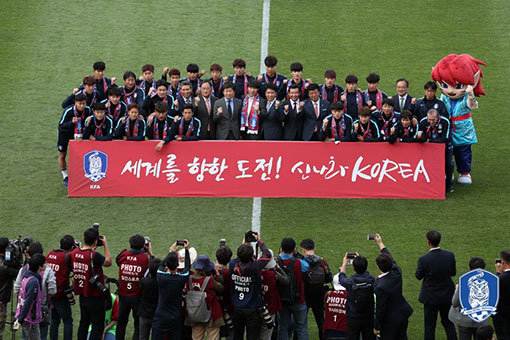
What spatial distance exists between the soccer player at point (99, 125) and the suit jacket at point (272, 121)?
2370mm

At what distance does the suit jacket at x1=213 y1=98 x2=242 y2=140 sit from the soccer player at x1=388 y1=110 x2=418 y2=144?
2.45 metres

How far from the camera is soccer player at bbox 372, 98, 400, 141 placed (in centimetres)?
1320

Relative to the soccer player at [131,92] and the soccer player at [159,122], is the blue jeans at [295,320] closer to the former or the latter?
the soccer player at [159,122]

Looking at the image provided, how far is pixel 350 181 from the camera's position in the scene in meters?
13.1

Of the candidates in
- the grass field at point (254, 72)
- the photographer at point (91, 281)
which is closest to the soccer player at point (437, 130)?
the grass field at point (254, 72)

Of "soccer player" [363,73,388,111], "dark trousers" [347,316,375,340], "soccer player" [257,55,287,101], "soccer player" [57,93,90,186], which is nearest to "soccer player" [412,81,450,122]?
"soccer player" [363,73,388,111]

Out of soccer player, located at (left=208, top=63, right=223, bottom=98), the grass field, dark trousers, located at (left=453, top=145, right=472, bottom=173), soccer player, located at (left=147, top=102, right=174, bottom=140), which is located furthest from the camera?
soccer player, located at (left=208, top=63, right=223, bottom=98)

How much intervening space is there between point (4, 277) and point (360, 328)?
3.98 m

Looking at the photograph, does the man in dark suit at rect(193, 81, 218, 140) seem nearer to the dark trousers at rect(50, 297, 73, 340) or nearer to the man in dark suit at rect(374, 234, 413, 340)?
the dark trousers at rect(50, 297, 73, 340)

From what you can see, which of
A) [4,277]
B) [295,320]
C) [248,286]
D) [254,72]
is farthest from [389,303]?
[254,72]

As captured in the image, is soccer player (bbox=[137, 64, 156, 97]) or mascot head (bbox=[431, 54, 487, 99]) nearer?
mascot head (bbox=[431, 54, 487, 99])

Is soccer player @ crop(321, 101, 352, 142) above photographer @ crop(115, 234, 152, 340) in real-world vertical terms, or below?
above

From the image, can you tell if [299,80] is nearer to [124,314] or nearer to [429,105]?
[429,105]

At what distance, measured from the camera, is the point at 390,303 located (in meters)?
9.12
